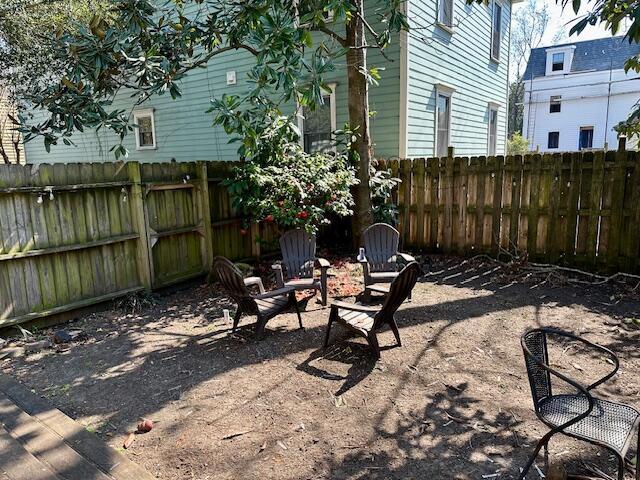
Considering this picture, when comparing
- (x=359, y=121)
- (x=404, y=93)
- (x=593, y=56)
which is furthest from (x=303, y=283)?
(x=593, y=56)

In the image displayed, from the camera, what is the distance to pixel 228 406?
3.31 m

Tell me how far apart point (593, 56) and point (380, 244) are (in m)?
26.3

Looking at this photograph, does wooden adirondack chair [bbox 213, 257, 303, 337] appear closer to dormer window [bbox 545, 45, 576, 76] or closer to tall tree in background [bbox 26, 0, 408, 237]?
tall tree in background [bbox 26, 0, 408, 237]

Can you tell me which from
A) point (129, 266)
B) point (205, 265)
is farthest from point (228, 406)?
point (205, 265)

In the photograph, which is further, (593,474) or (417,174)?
(417,174)

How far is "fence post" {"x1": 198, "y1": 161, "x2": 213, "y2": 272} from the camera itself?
261 inches

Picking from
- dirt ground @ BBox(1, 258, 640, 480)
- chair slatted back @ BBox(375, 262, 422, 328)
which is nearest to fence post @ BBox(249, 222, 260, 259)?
dirt ground @ BBox(1, 258, 640, 480)

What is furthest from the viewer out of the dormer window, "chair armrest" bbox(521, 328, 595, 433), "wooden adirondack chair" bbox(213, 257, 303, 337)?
the dormer window

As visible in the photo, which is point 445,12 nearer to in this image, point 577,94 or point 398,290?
point 398,290

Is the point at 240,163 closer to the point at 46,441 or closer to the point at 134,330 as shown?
the point at 134,330

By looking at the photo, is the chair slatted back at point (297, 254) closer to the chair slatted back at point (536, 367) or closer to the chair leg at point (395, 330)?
the chair leg at point (395, 330)

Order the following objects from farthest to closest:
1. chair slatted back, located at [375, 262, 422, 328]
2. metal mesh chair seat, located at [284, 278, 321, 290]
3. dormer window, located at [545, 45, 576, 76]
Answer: dormer window, located at [545, 45, 576, 76] → metal mesh chair seat, located at [284, 278, 321, 290] → chair slatted back, located at [375, 262, 422, 328]

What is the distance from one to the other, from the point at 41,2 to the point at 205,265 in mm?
6597

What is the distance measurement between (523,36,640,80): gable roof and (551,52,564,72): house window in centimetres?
49
